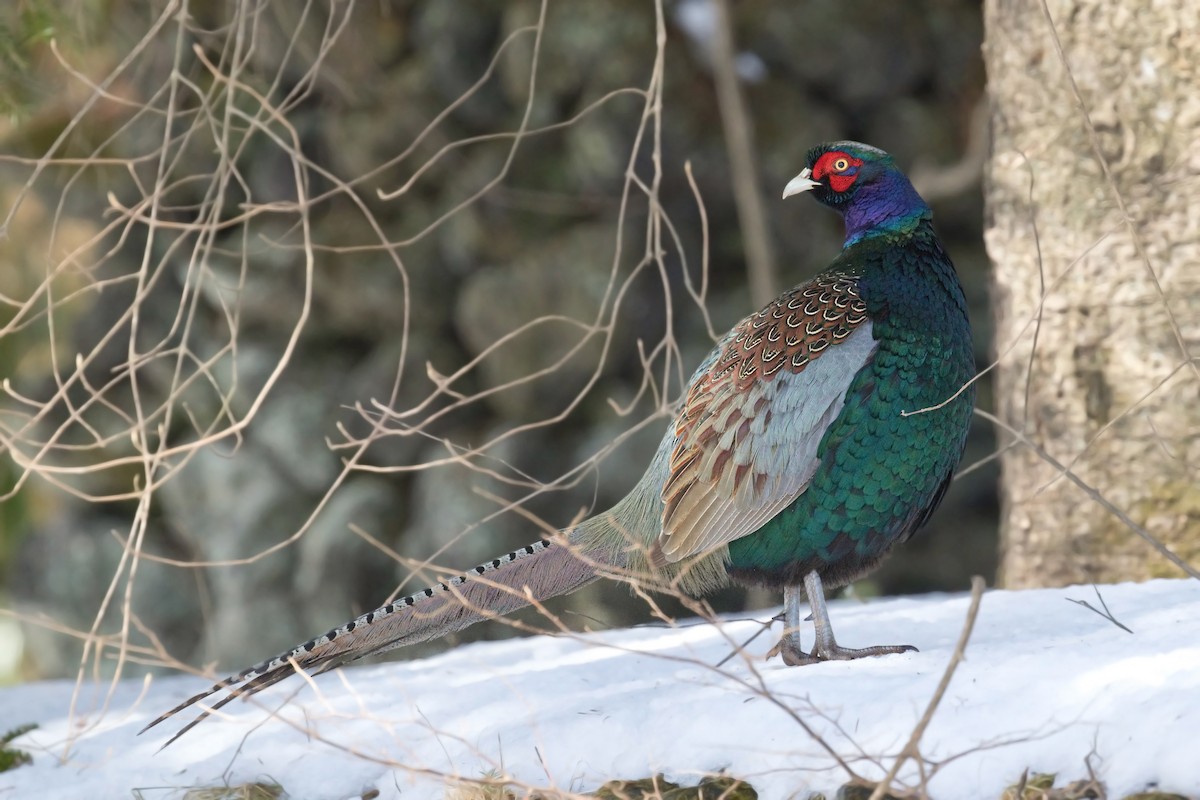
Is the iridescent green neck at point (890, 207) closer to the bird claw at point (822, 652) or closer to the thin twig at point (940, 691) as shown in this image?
the bird claw at point (822, 652)

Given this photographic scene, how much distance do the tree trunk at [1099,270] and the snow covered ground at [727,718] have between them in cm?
43

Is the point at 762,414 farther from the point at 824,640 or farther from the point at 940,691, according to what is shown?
the point at 940,691

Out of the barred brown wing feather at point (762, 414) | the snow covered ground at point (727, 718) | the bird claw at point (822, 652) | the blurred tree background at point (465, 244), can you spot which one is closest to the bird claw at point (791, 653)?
the bird claw at point (822, 652)

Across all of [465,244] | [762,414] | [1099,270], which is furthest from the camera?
[465,244]

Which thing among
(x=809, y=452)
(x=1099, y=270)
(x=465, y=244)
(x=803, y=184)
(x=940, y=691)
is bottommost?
(x=940, y=691)

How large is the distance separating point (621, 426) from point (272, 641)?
203 centimetres

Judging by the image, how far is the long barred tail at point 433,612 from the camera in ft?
9.41

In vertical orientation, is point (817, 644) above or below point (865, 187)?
below

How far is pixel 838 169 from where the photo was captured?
3.28 m

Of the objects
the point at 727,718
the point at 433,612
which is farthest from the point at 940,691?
the point at 433,612

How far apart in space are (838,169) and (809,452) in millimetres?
760

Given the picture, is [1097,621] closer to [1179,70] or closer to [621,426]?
[1179,70]

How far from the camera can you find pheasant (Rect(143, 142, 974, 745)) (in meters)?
2.97

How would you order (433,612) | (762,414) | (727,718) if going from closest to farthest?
(727,718)
(433,612)
(762,414)
